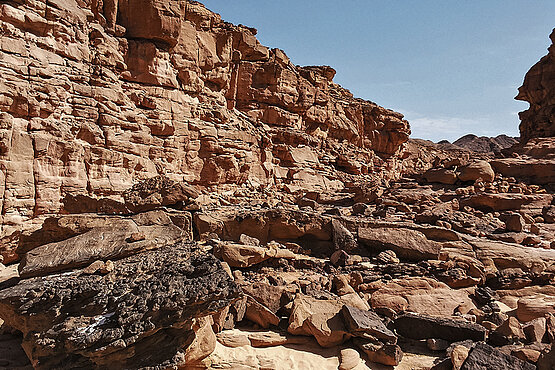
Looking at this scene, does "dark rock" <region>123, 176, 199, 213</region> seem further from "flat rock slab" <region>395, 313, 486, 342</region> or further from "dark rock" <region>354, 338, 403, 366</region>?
"flat rock slab" <region>395, 313, 486, 342</region>

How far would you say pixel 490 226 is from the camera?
8461 mm

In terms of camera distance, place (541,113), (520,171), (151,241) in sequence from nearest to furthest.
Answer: (151,241), (520,171), (541,113)

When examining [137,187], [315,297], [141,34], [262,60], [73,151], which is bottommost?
[315,297]

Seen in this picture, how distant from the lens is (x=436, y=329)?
3992 mm

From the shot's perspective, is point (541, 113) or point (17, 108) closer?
point (17, 108)

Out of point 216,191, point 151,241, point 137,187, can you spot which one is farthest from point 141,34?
point 151,241

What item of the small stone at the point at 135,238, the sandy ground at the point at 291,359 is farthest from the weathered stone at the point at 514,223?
the small stone at the point at 135,238

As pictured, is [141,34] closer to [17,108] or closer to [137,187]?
[17,108]

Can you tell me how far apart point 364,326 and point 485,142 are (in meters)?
60.6

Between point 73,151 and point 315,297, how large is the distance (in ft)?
35.8

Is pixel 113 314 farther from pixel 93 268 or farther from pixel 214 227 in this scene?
pixel 214 227

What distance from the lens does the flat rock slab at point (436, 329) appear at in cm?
Answer: 388

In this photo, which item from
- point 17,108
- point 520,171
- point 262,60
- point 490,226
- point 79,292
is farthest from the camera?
point 262,60

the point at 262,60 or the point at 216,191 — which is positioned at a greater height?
the point at 262,60
